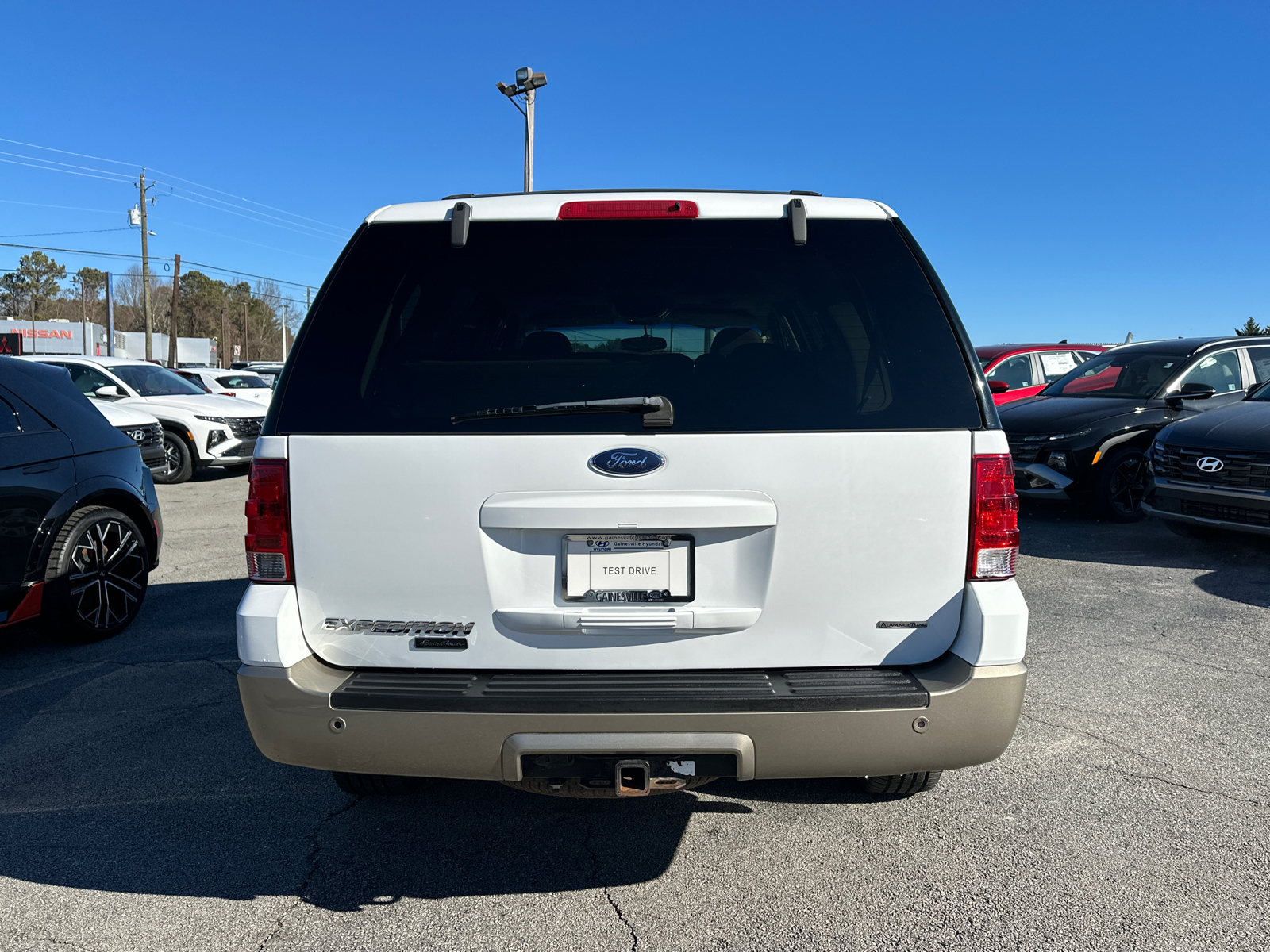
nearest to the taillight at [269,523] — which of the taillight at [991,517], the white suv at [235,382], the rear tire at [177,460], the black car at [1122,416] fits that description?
the taillight at [991,517]

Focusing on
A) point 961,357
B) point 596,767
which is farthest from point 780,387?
point 596,767

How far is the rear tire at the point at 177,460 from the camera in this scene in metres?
12.8

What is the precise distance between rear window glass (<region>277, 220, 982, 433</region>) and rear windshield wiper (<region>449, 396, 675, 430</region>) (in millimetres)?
17

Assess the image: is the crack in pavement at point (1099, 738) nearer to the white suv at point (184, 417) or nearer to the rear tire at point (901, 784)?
the rear tire at point (901, 784)

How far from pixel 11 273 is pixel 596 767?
113 metres

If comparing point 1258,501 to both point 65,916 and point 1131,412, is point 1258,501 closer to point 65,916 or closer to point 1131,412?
point 1131,412

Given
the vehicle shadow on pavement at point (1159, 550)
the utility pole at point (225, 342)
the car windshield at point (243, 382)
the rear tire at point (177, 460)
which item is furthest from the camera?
the utility pole at point (225, 342)

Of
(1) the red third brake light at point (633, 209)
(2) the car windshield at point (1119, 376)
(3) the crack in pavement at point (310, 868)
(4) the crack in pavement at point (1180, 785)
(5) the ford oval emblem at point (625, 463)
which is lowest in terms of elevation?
(3) the crack in pavement at point (310, 868)

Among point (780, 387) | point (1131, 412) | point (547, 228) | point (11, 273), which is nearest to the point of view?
point (780, 387)

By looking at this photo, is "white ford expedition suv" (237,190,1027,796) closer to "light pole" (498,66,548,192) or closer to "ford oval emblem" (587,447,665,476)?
"ford oval emblem" (587,447,665,476)

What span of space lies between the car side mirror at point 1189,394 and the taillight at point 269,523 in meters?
8.91

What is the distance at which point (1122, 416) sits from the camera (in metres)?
8.91

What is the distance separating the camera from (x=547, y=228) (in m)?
2.62

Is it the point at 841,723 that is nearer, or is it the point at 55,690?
the point at 841,723
